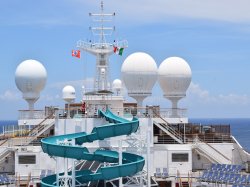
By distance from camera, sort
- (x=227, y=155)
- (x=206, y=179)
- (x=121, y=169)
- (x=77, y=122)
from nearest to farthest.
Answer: (x=121, y=169) < (x=206, y=179) < (x=77, y=122) < (x=227, y=155)

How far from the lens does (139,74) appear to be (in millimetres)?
45906

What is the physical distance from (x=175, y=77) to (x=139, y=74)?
3.97 m

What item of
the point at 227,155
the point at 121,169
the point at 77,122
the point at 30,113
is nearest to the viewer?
the point at 121,169

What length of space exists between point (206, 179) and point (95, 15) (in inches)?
772

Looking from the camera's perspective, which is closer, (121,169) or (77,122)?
(121,169)

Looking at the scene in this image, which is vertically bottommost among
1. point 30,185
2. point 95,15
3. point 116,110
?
point 30,185

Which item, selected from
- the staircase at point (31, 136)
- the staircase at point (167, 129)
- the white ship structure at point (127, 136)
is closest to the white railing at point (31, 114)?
the white ship structure at point (127, 136)

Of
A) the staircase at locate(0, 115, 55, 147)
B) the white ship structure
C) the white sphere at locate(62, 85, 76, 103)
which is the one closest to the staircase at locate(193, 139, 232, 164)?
the white ship structure

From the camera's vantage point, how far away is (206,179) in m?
36.5

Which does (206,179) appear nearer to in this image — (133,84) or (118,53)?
(133,84)

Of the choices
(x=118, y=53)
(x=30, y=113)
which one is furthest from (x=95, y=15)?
(x=30, y=113)

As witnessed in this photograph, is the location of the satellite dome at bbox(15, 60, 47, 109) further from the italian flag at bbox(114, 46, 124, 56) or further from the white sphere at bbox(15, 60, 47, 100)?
the italian flag at bbox(114, 46, 124, 56)

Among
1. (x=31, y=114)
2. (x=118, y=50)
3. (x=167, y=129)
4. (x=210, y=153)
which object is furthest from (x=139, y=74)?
(x=31, y=114)

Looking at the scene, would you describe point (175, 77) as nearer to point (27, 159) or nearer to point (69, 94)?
point (27, 159)
